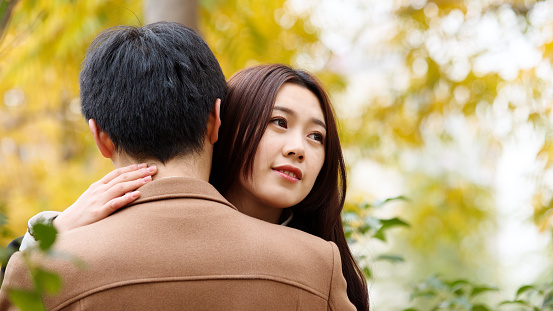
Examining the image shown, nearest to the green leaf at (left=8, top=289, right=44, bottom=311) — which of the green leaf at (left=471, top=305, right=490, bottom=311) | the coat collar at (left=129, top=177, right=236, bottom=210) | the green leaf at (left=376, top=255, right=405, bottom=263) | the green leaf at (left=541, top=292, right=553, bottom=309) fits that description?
the coat collar at (left=129, top=177, right=236, bottom=210)

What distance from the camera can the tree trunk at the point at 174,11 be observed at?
3090 mm

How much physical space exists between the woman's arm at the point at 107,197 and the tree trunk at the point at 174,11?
163 centimetres

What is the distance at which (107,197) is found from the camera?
1548 millimetres

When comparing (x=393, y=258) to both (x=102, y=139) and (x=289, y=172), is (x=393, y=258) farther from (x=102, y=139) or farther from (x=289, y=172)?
(x=102, y=139)

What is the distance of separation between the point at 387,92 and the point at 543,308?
11.2 feet

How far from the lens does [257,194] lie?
181 centimetres

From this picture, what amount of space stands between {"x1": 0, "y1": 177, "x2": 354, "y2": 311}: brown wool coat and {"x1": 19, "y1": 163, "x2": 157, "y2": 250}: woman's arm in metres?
0.02

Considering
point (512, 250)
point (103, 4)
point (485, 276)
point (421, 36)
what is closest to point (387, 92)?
point (421, 36)

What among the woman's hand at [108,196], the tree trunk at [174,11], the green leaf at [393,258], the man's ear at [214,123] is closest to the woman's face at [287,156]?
the man's ear at [214,123]

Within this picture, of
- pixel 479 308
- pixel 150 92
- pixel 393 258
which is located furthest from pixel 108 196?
pixel 479 308

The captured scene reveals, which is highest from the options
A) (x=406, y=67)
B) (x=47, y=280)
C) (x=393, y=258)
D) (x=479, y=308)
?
(x=47, y=280)

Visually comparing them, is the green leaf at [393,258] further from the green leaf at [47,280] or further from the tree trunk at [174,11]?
the green leaf at [47,280]

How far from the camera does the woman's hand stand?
152cm

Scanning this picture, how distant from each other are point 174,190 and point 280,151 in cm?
38
